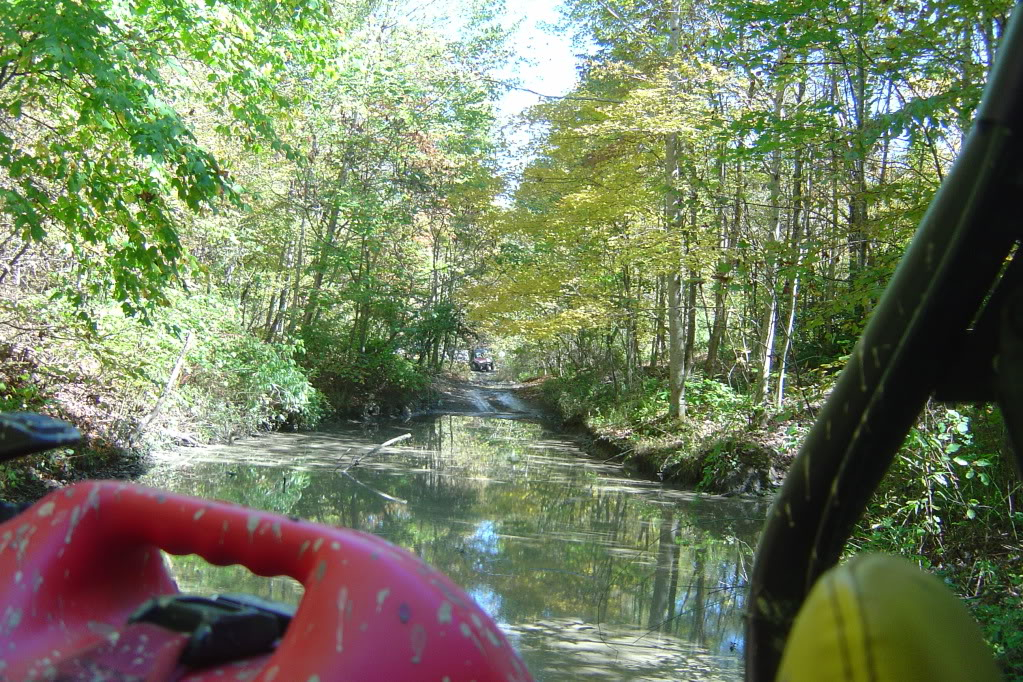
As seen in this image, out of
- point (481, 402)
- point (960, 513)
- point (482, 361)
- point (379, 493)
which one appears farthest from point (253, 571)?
point (482, 361)

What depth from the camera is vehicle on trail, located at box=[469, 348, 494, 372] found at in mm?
37681

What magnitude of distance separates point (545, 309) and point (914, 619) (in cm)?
1492

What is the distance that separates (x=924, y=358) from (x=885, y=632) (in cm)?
25

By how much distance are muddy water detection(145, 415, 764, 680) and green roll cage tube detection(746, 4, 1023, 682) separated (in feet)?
7.79

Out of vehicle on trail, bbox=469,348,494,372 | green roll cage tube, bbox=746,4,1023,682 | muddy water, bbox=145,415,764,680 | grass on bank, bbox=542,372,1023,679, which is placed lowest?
muddy water, bbox=145,415,764,680

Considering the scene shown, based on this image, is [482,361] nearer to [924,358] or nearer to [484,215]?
[484,215]

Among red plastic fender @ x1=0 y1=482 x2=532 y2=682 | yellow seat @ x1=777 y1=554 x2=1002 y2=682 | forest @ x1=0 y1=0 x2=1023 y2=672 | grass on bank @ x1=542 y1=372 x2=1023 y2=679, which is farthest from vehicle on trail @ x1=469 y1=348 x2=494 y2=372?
yellow seat @ x1=777 y1=554 x2=1002 y2=682

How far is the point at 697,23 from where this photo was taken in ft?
47.3

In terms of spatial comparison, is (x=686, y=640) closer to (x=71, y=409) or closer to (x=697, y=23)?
(x=71, y=409)

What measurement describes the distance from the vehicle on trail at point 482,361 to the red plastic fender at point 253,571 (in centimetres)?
3594

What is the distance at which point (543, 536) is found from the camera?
829cm

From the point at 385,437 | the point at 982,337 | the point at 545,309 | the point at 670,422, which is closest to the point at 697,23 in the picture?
the point at 545,309

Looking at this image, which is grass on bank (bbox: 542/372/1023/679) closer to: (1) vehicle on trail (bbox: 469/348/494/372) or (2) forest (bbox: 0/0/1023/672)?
(2) forest (bbox: 0/0/1023/672)

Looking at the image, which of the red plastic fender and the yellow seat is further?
the red plastic fender
